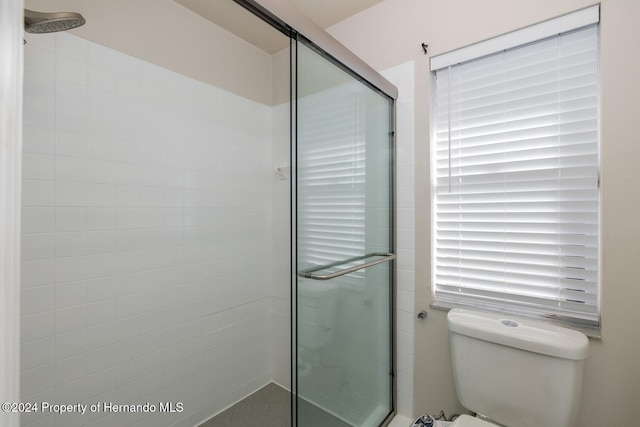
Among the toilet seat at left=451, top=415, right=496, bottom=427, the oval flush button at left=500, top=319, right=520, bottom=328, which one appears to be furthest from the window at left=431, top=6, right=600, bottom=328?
the toilet seat at left=451, top=415, right=496, bottom=427

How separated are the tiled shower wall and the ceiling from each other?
17.0 inches

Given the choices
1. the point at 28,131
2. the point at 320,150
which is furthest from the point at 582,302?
the point at 28,131

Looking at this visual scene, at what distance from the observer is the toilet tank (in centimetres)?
107

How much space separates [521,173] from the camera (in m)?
1.35

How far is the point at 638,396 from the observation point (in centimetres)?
110

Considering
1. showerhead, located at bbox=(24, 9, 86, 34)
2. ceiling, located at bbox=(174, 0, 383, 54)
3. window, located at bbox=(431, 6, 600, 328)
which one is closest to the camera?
showerhead, located at bbox=(24, 9, 86, 34)

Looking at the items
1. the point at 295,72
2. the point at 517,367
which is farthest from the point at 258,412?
the point at 295,72

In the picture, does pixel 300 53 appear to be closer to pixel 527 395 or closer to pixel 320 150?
pixel 320 150

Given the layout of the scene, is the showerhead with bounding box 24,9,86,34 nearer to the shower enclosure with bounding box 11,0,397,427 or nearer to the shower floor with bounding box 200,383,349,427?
the shower enclosure with bounding box 11,0,397,427

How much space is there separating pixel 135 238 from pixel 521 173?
74.0 inches

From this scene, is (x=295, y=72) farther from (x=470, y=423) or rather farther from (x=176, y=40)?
(x=470, y=423)

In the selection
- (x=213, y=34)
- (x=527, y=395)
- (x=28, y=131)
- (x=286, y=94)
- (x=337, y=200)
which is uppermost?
(x=213, y=34)

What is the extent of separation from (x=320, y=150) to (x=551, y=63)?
42.3 inches

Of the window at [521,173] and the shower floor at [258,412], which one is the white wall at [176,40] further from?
the shower floor at [258,412]
